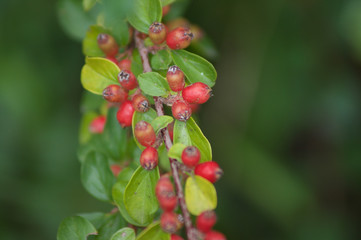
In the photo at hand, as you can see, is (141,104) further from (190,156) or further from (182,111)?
(190,156)

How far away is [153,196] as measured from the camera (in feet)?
5.08

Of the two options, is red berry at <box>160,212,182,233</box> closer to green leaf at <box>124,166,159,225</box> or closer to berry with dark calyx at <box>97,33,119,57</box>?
green leaf at <box>124,166,159,225</box>

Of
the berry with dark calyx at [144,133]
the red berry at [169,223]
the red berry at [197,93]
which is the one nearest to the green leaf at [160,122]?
the berry with dark calyx at [144,133]

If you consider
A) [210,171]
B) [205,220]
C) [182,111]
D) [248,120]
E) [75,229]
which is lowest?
[248,120]

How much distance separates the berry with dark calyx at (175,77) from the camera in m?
1.54

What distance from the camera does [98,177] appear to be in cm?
186

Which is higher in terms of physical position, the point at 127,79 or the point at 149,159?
the point at 127,79

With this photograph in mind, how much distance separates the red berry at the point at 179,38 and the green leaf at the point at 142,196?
1.81 feet

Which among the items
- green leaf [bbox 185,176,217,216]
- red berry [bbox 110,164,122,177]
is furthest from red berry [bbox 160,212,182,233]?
red berry [bbox 110,164,122,177]

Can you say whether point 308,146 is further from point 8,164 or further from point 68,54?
point 8,164

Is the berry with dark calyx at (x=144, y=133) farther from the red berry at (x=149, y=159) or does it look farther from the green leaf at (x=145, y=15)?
the green leaf at (x=145, y=15)

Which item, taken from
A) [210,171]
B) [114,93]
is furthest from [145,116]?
[210,171]

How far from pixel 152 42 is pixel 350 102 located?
8.61ft

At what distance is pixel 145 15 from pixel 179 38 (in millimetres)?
200
